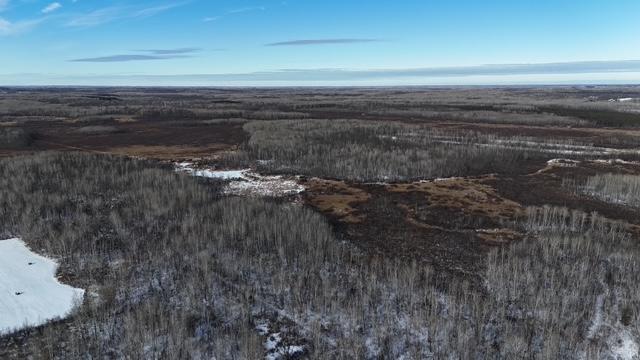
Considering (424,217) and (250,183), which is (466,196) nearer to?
(424,217)

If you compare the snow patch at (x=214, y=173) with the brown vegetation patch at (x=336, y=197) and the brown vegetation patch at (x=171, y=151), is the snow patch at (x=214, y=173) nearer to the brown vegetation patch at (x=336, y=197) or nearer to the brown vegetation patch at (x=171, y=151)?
the brown vegetation patch at (x=171, y=151)

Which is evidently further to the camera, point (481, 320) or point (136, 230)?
point (136, 230)

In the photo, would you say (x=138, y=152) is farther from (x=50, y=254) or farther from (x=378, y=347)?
(x=378, y=347)

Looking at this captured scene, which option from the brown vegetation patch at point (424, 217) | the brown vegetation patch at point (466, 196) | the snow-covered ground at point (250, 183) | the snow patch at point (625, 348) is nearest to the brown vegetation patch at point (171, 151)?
the snow-covered ground at point (250, 183)

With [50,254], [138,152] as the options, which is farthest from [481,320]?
[138,152]

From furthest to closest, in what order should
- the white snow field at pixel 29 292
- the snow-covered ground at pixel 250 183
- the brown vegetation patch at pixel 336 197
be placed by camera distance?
the snow-covered ground at pixel 250 183 → the brown vegetation patch at pixel 336 197 → the white snow field at pixel 29 292

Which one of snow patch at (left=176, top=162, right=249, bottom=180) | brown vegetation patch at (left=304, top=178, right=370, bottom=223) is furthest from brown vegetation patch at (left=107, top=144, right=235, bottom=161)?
brown vegetation patch at (left=304, top=178, right=370, bottom=223)
